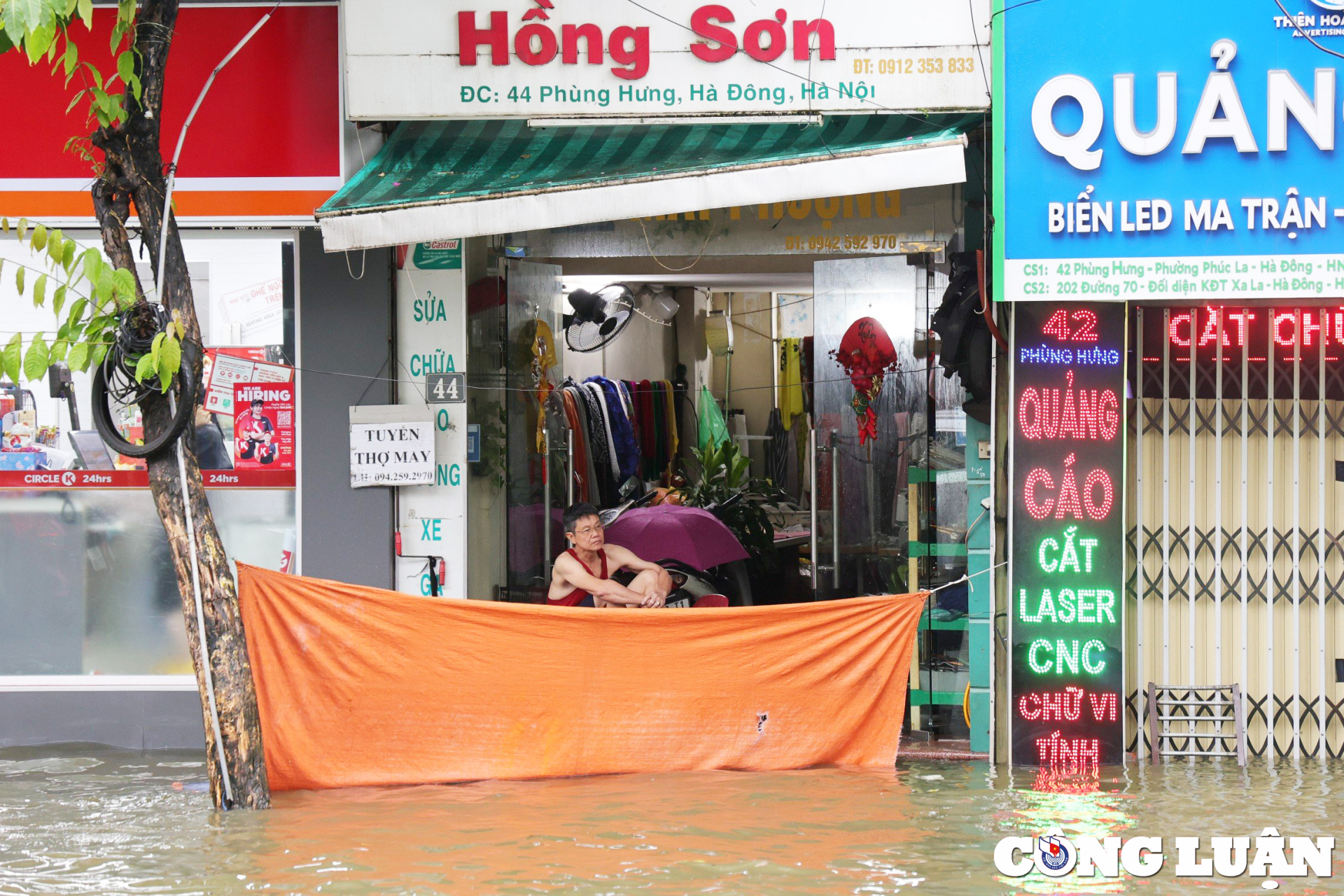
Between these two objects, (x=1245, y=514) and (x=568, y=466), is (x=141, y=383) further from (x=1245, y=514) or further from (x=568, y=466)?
(x=1245, y=514)

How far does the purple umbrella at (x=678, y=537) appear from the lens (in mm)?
8742

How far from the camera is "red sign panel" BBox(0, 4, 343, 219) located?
6.94 metres

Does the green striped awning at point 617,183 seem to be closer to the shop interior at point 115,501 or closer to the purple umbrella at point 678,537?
the shop interior at point 115,501

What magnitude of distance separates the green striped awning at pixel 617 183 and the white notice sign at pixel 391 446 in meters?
1.35

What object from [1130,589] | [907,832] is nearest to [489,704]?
[907,832]

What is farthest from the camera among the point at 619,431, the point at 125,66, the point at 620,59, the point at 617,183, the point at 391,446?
the point at 619,431

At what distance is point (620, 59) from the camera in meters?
6.79

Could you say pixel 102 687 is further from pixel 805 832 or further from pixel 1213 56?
pixel 1213 56

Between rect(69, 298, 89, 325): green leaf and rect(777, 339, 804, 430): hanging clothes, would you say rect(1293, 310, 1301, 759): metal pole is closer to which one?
rect(777, 339, 804, 430): hanging clothes

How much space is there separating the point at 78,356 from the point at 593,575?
3.26m

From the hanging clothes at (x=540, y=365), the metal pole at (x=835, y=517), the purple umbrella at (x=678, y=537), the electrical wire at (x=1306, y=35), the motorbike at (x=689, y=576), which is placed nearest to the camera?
the electrical wire at (x=1306, y=35)

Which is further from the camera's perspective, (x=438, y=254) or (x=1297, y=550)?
(x=438, y=254)

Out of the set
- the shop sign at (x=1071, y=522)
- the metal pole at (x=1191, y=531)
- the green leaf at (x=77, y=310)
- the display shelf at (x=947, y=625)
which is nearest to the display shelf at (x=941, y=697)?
the display shelf at (x=947, y=625)

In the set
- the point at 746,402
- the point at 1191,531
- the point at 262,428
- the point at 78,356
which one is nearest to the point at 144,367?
the point at 78,356
